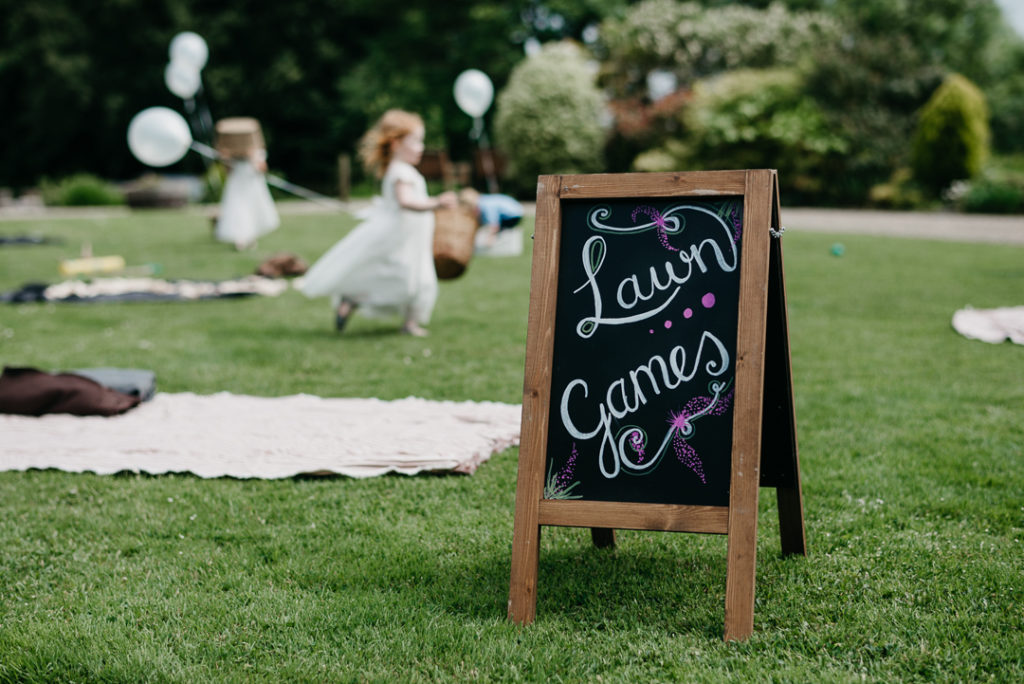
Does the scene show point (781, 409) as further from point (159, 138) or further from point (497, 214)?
point (497, 214)

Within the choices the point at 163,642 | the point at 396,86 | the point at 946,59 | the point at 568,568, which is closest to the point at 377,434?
the point at 568,568

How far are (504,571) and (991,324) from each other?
17.7ft

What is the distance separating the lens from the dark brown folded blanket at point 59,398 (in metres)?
5.07

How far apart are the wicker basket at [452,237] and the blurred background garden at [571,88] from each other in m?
13.4

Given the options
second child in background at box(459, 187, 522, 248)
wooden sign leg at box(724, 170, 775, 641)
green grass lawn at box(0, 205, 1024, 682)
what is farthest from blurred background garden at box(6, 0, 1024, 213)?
wooden sign leg at box(724, 170, 775, 641)

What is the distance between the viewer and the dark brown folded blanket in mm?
5066

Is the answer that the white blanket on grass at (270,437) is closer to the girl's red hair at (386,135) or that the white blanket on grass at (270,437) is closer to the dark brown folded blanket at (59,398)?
the dark brown folded blanket at (59,398)

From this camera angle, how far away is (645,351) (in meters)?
2.79

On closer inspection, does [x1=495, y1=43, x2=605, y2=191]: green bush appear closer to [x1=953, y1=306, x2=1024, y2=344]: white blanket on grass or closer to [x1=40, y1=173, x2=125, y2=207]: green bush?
[x1=40, y1=173, x2=125, y2=207]: green bush

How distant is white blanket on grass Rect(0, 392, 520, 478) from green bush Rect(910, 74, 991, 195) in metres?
15.7

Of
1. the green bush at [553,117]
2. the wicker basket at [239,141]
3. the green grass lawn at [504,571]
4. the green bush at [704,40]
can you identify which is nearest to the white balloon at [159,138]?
the green grass lawn at [504,571]

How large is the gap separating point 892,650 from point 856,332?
4.96 m

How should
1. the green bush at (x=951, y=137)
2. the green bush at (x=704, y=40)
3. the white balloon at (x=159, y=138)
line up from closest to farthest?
the white balloon at (x=159, y=138)
the green bush at (x=951, y=137)
the green bush at (x=704, y=40)

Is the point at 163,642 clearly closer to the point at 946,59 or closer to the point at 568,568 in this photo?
the point at 568,568
